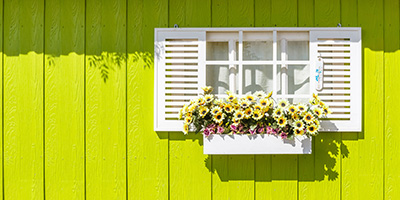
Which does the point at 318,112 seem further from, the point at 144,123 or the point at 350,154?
the point at 144,123

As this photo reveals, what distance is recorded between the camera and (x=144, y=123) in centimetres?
268

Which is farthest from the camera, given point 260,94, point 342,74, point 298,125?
point 342,74

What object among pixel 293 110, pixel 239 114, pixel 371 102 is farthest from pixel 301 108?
pixel 371 102

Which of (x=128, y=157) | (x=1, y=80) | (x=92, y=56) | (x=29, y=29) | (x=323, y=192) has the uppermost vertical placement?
(x=29, y=29)

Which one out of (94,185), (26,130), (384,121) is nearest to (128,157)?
(94,185)

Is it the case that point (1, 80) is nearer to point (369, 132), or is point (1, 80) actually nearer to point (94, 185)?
point (94, 185)

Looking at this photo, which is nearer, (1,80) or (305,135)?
(305,135)

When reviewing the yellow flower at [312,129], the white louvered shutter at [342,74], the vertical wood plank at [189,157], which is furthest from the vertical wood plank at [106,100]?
the white louvered shutter at [342,74]

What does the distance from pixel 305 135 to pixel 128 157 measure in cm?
134

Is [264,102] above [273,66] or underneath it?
underneath

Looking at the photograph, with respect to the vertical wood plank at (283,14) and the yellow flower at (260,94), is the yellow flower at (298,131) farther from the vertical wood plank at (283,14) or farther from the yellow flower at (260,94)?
the vertical wood plank at (283,14)

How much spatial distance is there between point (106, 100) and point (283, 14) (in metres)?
1.52

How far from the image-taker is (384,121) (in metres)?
2.67

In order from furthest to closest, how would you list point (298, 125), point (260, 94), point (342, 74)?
point (342, 74) < point (260, 94) < point (298, 125)
